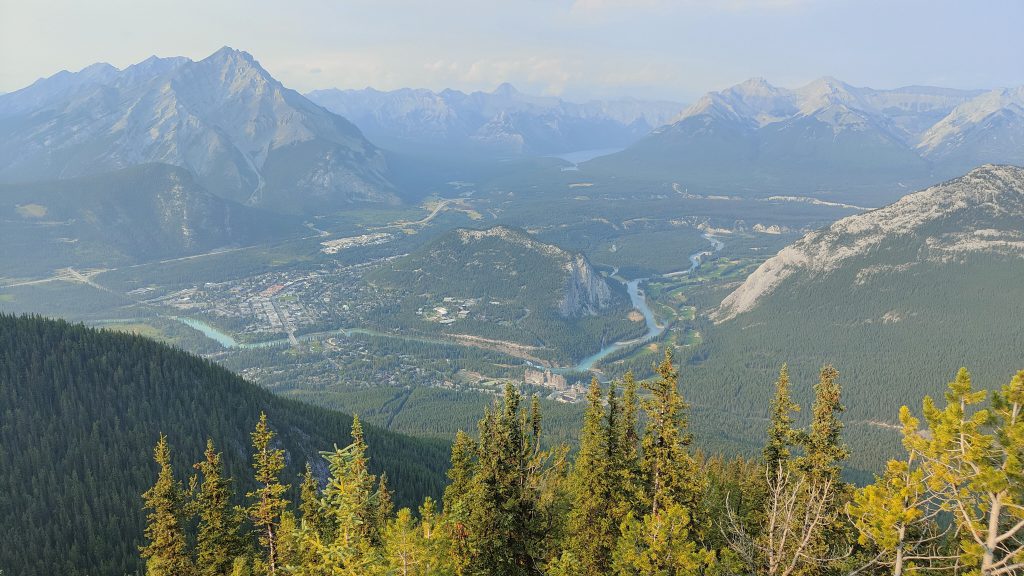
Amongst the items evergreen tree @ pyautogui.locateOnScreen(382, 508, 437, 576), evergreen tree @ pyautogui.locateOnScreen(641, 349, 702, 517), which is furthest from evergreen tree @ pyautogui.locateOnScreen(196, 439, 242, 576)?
evergreen tree @ pyautogui.locateOnScreen(641, 349, 702, 517)

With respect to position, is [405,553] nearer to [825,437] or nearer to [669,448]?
[669,448]

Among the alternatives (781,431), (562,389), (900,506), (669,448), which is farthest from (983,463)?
(562,389)

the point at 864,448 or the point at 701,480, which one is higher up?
the point at 701,480

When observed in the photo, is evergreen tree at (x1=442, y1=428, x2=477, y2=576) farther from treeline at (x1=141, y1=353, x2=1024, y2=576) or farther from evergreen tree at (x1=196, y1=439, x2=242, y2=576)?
evergreen tree at (x1=196, y1=439, x2=242, y2=576)

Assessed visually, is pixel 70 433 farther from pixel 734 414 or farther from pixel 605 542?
pixel 734 414

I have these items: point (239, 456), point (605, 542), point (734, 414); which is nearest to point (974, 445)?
point (605, 542)

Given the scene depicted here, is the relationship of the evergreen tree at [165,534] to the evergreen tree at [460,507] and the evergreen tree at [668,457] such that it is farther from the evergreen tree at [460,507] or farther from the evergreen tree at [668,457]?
the evergreen tree at [668,457]
